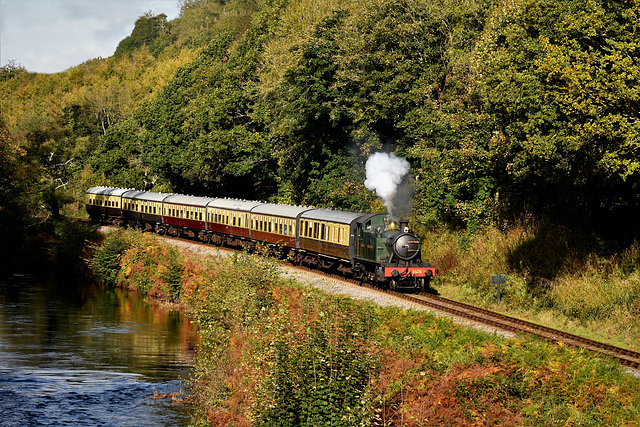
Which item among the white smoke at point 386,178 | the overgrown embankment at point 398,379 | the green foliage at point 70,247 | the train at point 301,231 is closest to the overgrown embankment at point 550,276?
the train at point 301,231

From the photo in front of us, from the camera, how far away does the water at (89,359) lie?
20625 mm

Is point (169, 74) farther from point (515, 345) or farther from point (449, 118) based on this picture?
point (515, 345)

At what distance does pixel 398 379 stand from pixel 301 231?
20.5m

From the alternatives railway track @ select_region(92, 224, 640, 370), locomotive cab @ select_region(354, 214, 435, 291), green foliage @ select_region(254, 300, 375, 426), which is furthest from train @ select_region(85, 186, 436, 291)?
green foliage @ select_region(254, 300, 375, 426)

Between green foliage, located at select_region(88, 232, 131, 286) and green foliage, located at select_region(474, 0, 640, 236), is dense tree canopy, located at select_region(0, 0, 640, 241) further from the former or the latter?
green foliage, located at select_region(88, 232, 131, 286)

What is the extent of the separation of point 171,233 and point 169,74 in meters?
67.6

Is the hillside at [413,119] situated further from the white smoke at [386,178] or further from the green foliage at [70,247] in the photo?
the green foliage at [70,247]

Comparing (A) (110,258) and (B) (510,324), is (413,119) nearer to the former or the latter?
(B) (510,324)

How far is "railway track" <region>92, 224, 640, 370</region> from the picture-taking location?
64.3ft

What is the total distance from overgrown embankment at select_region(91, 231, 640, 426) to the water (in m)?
2.39

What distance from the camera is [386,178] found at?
1342 inches

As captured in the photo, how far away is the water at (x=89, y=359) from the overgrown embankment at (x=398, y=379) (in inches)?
Result: 94.3

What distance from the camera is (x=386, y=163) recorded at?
1432 inches

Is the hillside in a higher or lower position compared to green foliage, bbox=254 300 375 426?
higher
